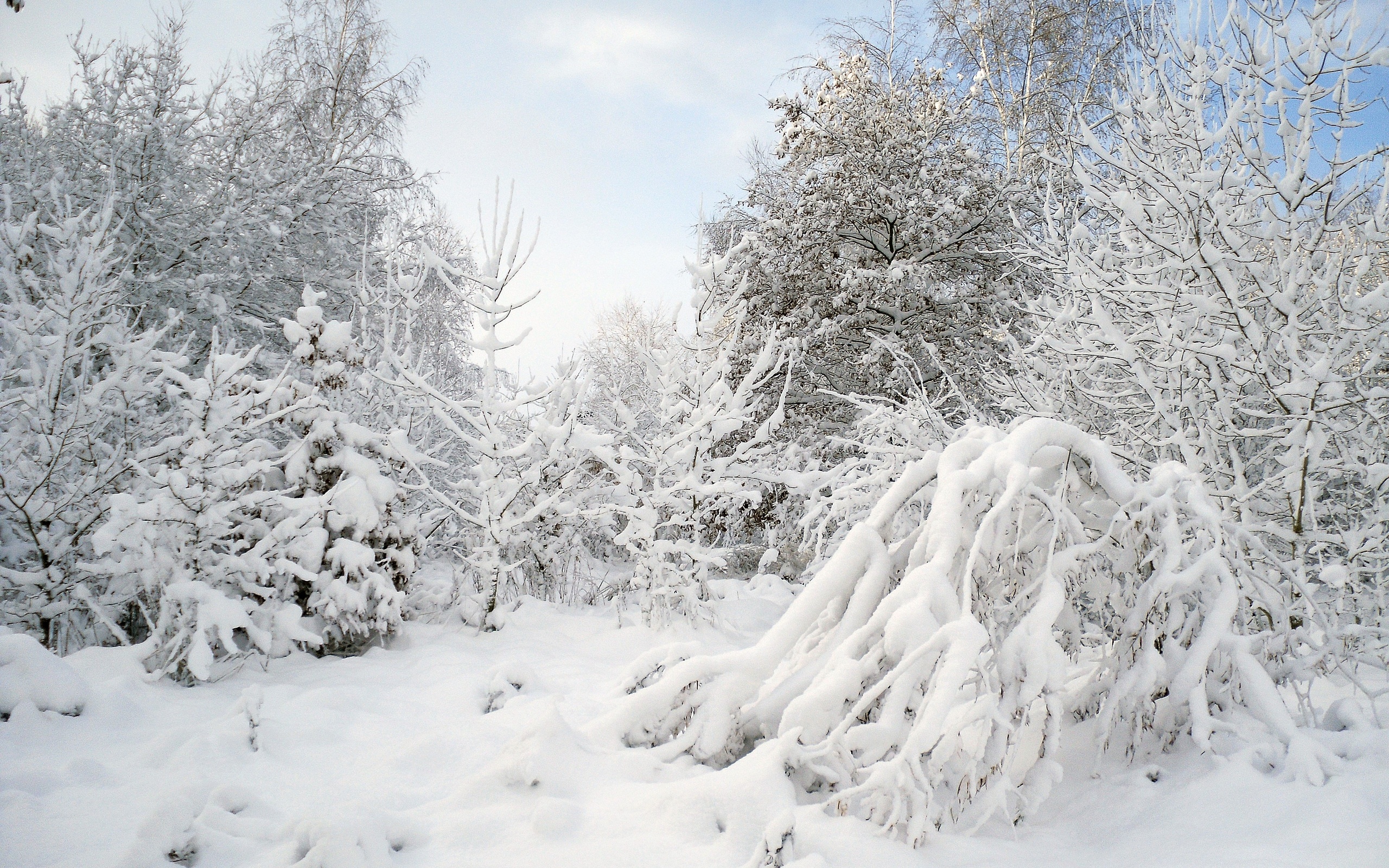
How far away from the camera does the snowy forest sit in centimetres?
187

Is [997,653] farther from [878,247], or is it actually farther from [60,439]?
[878,247]

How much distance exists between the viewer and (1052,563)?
2.11m

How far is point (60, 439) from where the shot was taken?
3662mm

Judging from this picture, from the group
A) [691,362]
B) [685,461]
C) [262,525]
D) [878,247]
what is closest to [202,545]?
[262,525]

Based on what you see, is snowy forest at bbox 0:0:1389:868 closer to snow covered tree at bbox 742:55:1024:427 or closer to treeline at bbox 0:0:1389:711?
treeline at bbox 0:0:1389:711

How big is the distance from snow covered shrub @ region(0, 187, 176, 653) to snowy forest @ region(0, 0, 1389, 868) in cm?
3

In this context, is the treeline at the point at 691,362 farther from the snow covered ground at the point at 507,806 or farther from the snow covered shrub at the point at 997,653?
the snow covered ground at the point at 507,806

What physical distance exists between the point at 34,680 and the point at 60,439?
63.7 inches

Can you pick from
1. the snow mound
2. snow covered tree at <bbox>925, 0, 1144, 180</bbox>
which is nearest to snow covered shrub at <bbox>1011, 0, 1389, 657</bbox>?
the snow mound

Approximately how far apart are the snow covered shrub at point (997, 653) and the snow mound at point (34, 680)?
2.28 metres

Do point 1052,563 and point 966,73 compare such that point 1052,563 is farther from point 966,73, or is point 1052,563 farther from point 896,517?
point 966,73

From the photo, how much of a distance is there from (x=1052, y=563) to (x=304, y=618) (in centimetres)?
440

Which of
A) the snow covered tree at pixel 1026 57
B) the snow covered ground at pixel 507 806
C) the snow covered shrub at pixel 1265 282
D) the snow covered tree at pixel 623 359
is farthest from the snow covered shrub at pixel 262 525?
the snow covered tree at pixel 1026 57

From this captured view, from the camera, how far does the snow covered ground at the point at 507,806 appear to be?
5.55 feet
